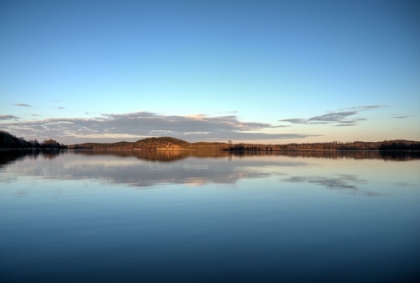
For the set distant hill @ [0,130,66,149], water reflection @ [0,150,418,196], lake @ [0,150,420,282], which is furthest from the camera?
distant hill @ [0,130,66,149]

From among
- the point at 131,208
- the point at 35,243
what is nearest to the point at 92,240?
the point at 35,243

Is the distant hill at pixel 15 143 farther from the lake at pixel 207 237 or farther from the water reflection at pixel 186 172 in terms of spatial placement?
the lake at pixel 207 237

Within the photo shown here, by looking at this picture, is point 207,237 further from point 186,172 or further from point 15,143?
point 15,143

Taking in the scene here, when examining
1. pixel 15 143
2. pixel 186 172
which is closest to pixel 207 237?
pixel 186 172

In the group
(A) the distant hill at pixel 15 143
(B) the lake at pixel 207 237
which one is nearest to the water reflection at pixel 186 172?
(B) the lake at pixel 207 237

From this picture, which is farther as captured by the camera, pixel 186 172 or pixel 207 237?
pixel 186 172

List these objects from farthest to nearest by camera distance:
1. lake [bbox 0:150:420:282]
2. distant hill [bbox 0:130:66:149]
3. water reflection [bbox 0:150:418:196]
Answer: distant hill [bbox 0:130:66:149]
water reflection [bbox 0:150:418:196]
lake [bbox 0:150:420:282]

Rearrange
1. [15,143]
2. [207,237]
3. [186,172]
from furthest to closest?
[15,143] → [186,172] → [207,237]

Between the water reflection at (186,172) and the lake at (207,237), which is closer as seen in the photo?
the lake at (207,237)

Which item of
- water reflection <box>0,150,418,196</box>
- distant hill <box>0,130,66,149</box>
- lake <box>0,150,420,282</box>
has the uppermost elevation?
Answer: distant hill <box>0,130,66,149</box>

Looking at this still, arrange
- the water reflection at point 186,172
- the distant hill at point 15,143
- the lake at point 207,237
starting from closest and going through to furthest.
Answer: the lake at point 207,237 < the water reflection at point 186,172 < the distant hill at point 15,143

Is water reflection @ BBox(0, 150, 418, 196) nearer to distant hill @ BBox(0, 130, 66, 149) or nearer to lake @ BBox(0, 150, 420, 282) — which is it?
lake @ BBox(0, 150, 420, 282)

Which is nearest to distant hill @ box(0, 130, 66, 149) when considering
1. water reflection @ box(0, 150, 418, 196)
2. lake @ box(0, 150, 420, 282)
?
water reflection @ box(0, 150, 418, 196)

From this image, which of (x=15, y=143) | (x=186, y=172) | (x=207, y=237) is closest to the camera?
(x=207, y=237)
